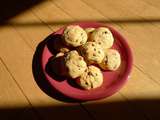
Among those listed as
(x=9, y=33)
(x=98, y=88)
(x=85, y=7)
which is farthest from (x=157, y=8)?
(x=9, y=33)

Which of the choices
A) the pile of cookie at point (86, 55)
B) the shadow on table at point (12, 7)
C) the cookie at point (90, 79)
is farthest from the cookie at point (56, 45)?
the shadow on table at point (12, 7)

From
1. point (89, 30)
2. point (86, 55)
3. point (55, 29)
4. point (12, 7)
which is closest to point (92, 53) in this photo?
point (86, 55)

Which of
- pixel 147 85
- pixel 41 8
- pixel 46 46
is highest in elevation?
pixel 41 8

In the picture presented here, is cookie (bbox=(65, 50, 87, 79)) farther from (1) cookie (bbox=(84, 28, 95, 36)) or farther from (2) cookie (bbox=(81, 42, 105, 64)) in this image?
(1) cookie (bbox=(84, 28, 95, 36))

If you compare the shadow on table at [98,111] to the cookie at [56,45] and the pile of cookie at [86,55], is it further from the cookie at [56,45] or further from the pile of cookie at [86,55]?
the cookie at [56,45]

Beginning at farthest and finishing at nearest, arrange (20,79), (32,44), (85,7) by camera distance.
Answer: (85,7) → (32,44) → (20,79)

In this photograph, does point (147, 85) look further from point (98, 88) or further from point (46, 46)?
point (46, 46)

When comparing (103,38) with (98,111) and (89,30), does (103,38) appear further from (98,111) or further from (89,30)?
(98,111)
